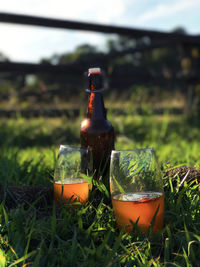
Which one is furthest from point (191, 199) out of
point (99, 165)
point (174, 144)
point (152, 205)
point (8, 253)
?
point (174, 144)

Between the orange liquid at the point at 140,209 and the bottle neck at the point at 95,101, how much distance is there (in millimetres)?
614

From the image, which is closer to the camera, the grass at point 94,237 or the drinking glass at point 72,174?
the grass at point 94,237

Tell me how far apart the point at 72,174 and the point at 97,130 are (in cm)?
33

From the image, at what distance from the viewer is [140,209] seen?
4.09ft

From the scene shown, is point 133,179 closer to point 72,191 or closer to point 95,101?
point 72,191

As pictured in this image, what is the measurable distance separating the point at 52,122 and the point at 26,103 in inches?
19.5

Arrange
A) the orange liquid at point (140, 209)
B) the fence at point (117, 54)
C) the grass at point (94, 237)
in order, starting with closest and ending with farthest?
the grass at point (94, 237), the orange liquid at point (140, 209), the fence at point (117, 54)

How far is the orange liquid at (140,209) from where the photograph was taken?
4.09 feet

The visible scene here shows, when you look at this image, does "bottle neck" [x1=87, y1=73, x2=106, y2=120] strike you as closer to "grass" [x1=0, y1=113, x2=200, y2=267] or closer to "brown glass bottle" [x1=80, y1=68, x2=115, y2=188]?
"brown glass bottle" [x1=80, y1=68, x2=115, y2=188]

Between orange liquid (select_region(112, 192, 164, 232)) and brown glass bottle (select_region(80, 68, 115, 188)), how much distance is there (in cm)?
47

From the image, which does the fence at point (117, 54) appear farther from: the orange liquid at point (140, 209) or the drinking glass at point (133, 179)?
the orange liquid at point (140, 209)

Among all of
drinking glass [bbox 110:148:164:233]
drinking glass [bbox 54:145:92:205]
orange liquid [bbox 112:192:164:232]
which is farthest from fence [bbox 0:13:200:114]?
orange liquid [bbox 112:192:164:232]

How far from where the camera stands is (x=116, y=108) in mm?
5000

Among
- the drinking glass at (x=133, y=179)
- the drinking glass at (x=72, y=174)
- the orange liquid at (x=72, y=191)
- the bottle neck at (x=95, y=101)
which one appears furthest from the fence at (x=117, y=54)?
the drinking glass at (x=133, y=179)
